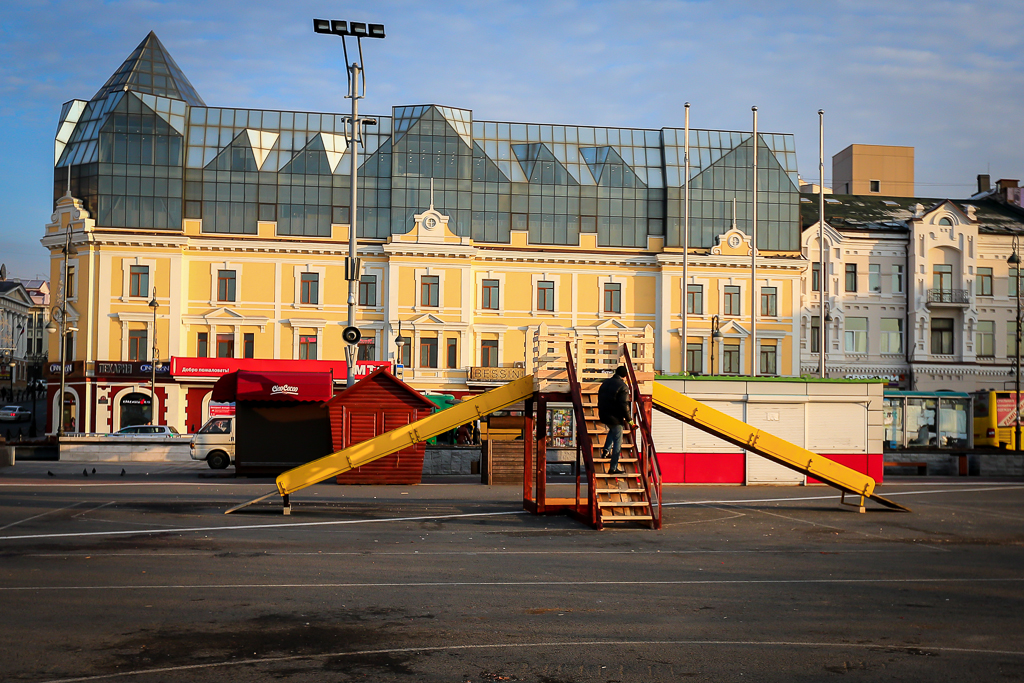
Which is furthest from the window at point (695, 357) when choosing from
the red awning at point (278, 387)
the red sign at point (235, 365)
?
the red awning at point (278, 387)

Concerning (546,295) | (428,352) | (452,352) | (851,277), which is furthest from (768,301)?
(428,352)

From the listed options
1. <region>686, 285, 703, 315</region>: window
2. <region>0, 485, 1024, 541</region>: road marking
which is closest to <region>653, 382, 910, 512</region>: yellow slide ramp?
<region>0, 485, 1024, 541</region>: road marking

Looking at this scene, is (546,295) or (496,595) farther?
(546,295)

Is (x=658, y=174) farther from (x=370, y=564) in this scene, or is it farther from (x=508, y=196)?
(x=370, y=564)

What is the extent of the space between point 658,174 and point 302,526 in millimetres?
50057

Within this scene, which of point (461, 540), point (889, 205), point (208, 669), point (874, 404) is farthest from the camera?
point (889, 205)

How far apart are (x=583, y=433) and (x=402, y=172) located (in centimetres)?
4473

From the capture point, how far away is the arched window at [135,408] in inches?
2210

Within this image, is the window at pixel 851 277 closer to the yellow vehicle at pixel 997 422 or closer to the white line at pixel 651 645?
the yellow vehicle at pixel 997 422

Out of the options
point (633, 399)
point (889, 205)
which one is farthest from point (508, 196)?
point (633, 399)

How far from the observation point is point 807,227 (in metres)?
63.3

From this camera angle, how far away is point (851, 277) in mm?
61625

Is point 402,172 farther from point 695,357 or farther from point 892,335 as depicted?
point 892,335

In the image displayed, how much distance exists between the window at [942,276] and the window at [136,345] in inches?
1969
